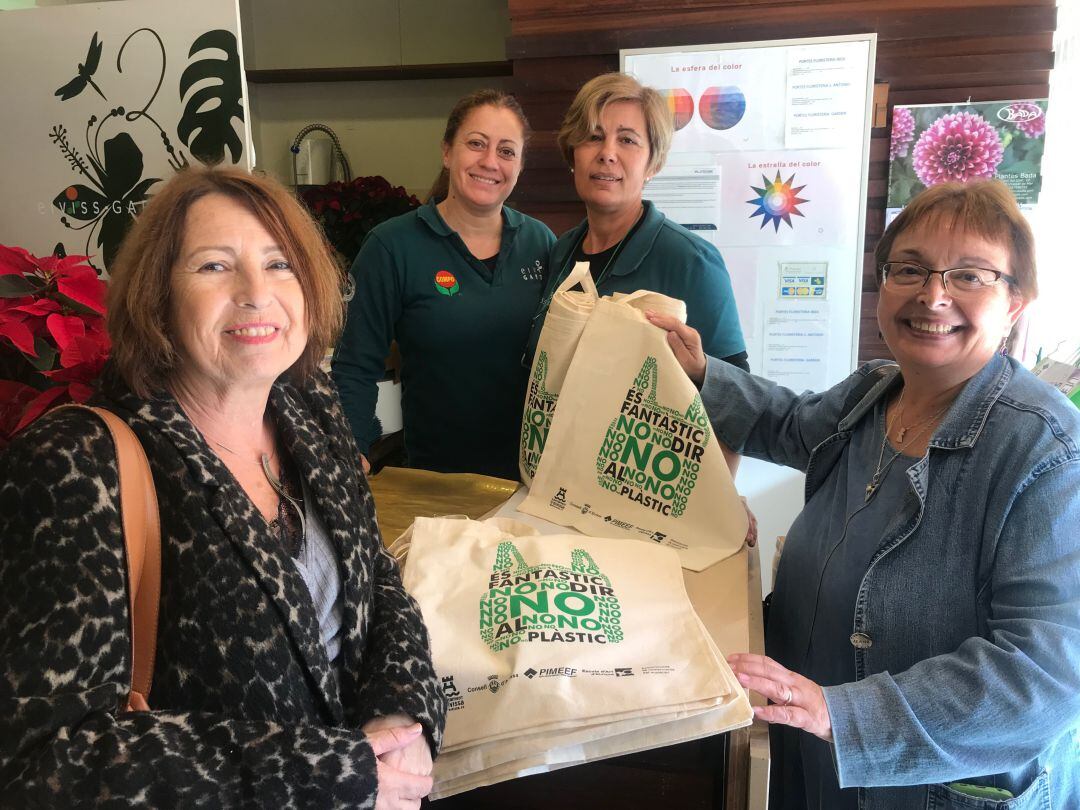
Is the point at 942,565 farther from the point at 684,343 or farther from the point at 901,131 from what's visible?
the point at 901,131

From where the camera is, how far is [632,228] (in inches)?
71.8

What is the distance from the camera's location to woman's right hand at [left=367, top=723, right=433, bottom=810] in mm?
904

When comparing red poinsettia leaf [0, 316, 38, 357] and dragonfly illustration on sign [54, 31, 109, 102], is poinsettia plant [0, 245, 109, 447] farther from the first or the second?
dragonfly illustration on sign [54, 31, 109, 102]

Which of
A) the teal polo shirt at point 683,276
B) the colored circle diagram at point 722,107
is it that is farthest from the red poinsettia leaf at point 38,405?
the colored circle diagram at point 722,107

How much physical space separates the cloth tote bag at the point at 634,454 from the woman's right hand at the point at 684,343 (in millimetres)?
31

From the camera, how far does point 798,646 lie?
1.34 meters

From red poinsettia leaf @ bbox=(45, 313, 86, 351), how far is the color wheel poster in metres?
2.33

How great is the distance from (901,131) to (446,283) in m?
1.98

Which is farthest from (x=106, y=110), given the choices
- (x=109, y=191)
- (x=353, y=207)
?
(x=353, y=207)

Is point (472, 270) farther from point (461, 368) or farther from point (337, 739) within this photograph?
point (337, 739)

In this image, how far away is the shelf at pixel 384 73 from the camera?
3818mm

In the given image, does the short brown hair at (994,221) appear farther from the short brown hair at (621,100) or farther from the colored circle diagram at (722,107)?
the colored circle diagram at (722,107)

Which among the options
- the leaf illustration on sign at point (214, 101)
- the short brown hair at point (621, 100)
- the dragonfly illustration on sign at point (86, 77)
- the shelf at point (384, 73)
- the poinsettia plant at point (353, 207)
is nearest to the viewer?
the short brown hair at point (621, 100)

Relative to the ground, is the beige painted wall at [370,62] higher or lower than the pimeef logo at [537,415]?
higher
